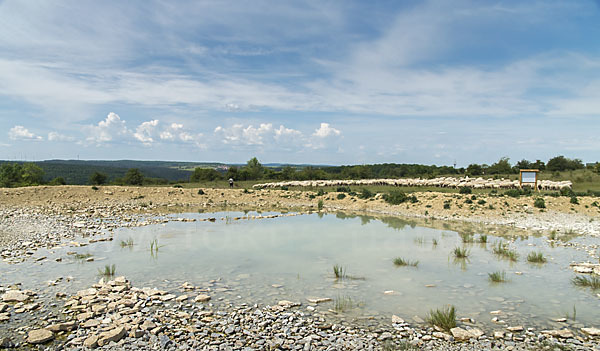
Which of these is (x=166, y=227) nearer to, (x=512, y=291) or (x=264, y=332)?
(x=264, y=332)

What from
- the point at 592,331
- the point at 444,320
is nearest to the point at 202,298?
the point at 444,320

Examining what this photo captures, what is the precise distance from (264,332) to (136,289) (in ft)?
11.8

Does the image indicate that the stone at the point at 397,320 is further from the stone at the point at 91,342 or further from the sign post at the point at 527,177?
the sign post at the point at 527,177

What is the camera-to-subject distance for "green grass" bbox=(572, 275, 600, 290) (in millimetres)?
8402

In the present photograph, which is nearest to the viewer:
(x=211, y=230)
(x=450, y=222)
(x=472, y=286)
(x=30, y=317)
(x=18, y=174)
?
(x=30, y=317)

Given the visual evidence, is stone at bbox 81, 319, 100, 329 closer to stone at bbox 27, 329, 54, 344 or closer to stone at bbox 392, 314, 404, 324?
stone at bbox 27, 329, 54, 344

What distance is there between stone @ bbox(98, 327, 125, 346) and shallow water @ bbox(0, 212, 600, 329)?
2385mm

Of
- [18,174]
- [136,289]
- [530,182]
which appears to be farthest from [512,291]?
[18,174]

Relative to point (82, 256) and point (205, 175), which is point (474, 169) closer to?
point (205, 175)

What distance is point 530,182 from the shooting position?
116ft

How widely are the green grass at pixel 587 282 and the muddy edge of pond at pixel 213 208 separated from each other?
9.95ft

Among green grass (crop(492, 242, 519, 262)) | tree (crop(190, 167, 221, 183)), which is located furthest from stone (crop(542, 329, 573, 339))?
tree (crop(190, 167, 221, 183))

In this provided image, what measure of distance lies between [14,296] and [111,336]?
328 cm

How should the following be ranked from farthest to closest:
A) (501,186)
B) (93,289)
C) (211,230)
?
(501,186) → (211,230) → (93,289)
